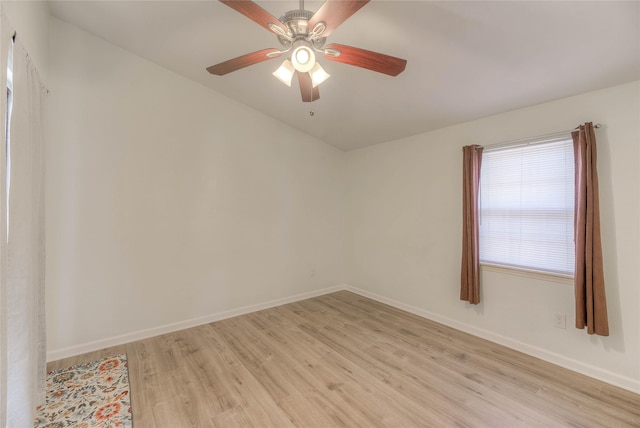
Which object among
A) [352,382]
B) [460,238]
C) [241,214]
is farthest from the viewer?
[241,214]

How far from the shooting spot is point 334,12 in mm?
1250

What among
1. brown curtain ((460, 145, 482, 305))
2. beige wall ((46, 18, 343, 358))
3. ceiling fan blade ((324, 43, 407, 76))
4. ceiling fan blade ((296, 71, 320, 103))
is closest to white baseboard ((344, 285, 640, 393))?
brown curtain ((460, 145, 482, 305))

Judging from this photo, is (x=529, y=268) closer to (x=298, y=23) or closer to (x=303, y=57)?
(x=303, y=57)

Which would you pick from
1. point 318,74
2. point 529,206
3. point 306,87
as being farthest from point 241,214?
point 529,206

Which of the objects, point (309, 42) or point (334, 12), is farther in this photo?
point (309, 42)

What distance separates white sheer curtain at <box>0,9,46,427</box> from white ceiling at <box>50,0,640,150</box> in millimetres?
1178

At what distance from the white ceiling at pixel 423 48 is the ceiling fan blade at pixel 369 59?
0.49 meters

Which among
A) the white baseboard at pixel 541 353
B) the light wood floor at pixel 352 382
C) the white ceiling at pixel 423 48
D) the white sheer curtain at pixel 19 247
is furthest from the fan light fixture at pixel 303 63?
the white baseboard at pixel 541 353

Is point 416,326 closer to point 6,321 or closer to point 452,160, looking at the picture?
point 452,160

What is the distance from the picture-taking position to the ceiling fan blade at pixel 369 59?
1.51 m

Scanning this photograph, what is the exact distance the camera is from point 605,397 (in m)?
1.94

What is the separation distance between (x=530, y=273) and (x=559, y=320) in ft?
1.40

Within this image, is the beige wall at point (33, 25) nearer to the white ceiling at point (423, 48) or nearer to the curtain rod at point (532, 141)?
the white ceiling at point (423, 48)

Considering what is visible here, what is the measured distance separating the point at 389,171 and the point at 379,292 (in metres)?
1.79
